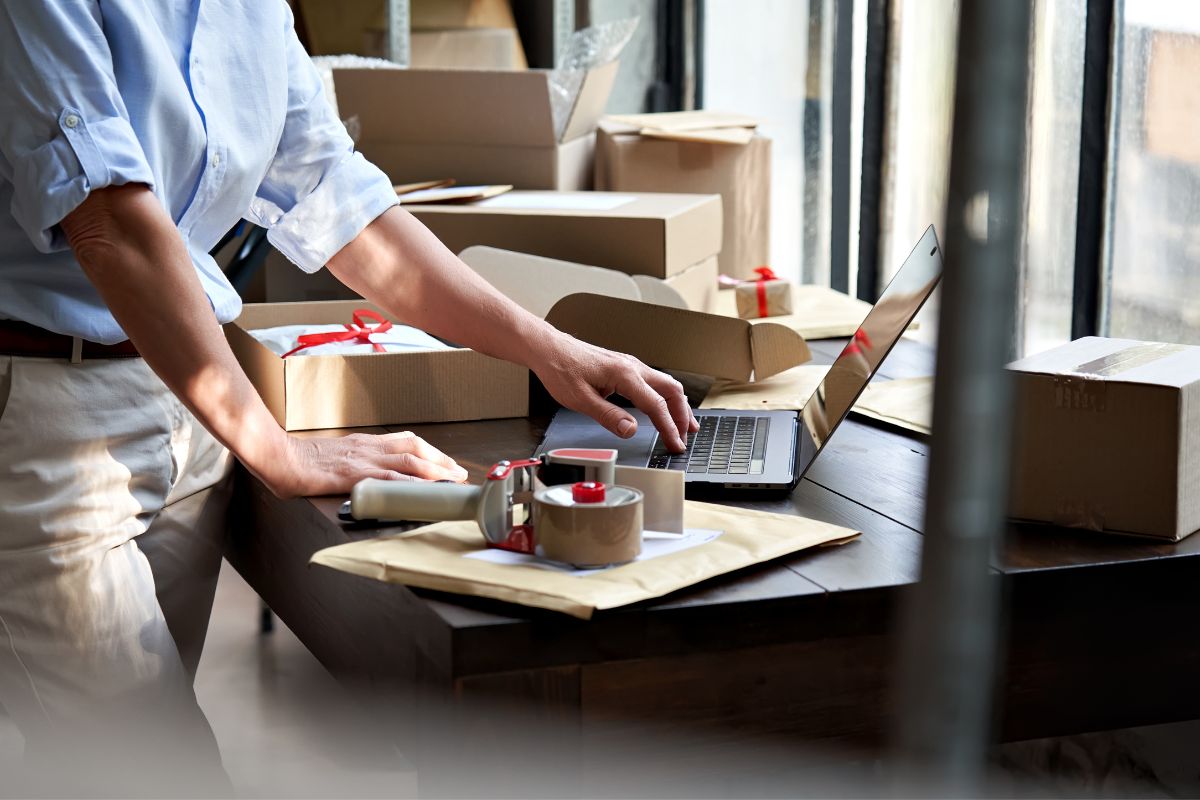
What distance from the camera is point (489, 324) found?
4.97ft

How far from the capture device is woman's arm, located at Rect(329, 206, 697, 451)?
141cm

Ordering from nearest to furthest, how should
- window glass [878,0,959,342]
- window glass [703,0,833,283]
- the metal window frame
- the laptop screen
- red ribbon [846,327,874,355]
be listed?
1. the laptop screen
2. red ribbon [846,327,874,355]
3. the metal window frame
4. window glass [878,0,959,342]
5. window glass [703,0,833,283]

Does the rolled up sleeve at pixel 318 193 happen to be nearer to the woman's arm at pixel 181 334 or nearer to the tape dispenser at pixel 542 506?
the woman's arm at pixel 181 334

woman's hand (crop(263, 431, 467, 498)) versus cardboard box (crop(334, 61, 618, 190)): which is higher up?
cardboard box (crop(334, 61, 618, 190))

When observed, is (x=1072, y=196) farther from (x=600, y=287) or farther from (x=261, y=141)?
(x=261, y=141)

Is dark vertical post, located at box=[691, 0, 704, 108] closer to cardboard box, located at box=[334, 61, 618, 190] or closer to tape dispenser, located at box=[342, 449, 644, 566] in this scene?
cardboard box, located at box=[334, 61, 618, 190]

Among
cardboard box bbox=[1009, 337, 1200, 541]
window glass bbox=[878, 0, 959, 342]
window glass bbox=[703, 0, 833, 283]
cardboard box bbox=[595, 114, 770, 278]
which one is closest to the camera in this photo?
cardboard box bbox=[1009, 337, 1200, 541]

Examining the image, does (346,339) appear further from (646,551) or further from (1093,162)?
(1093,162)

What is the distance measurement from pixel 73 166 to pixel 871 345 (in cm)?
75

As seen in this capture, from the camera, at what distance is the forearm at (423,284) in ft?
4.98

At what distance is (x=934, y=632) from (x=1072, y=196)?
214cm

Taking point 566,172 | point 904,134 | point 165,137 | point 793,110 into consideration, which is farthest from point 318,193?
point 793,110

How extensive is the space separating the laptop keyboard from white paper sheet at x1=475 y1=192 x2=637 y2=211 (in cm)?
88

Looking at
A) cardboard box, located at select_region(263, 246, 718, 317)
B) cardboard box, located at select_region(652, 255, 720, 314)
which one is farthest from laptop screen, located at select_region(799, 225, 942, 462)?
cardboard box, located at select_region(652, 255, 720, 314)
